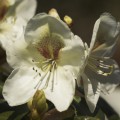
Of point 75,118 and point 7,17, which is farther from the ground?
point 7,17

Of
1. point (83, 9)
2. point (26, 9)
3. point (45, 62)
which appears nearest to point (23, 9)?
point (26, 9)

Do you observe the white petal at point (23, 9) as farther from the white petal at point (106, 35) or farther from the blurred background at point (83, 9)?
the blurred background at point (83, 9)

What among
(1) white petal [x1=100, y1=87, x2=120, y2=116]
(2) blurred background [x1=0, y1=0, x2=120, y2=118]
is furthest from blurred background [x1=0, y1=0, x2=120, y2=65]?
(1) white petal [x1=100, y1=87, x2=120, y2=116]

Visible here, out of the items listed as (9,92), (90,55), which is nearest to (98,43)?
(90,55)

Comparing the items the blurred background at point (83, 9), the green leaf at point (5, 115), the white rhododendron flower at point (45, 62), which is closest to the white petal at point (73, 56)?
the white rhododendron flower at point (45, 62)

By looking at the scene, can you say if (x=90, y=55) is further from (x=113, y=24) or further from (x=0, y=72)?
(x=0, y=72)

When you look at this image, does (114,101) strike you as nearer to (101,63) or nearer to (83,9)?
(101,63)

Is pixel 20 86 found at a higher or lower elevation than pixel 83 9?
higher
